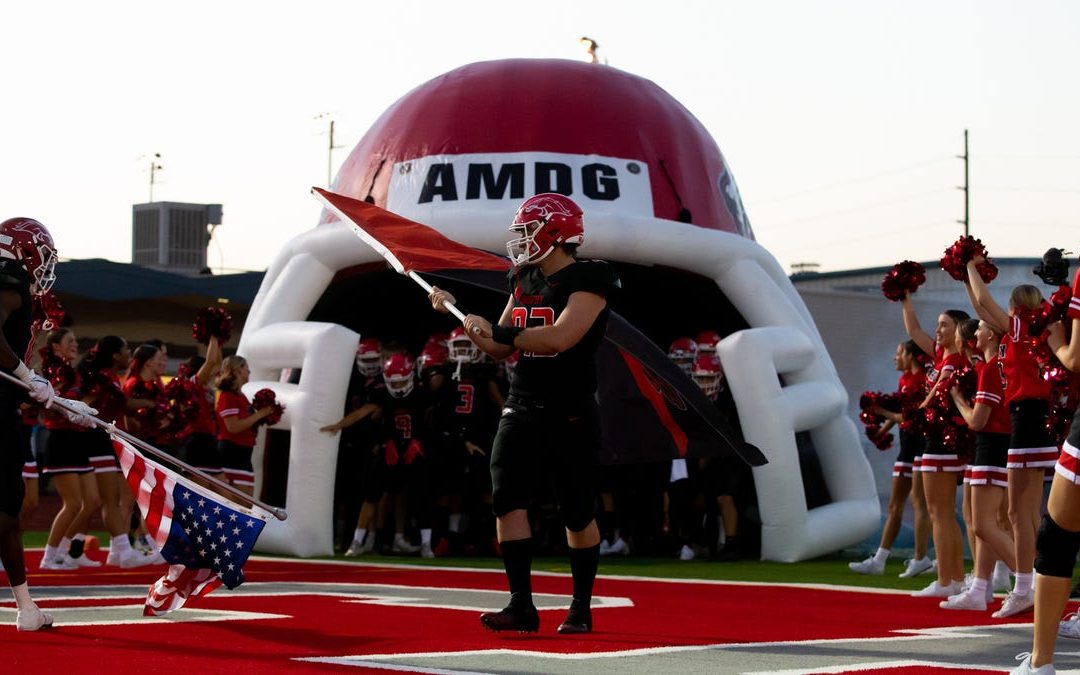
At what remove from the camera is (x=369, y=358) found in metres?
12.3

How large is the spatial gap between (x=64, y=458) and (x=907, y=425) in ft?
16.7

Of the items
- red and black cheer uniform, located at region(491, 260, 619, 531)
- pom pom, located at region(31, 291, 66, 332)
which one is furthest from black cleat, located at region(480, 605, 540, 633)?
pom pom, located at region(31, 291, 66, 332)

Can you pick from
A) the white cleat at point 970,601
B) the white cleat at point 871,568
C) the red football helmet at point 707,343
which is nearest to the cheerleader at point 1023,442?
the white cleat at point 970,601

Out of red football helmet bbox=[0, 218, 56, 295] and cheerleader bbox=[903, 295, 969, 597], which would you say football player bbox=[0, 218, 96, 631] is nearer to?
red football helmet bbox=[0, 218, 56, 295]

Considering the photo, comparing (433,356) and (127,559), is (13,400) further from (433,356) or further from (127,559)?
(433,356)

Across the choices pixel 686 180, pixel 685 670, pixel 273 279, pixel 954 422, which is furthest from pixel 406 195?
pixel 685 670

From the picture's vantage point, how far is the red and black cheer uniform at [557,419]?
5.75 m

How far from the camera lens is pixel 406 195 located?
12.4 meters

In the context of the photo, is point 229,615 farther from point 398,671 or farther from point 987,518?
point 987,518

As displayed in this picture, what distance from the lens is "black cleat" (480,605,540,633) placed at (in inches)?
217

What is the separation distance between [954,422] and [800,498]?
11.8 ft

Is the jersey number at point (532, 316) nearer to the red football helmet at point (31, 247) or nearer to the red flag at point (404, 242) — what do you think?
the red flag at point (404, 242)

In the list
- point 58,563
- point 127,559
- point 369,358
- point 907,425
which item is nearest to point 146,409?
point 127,559

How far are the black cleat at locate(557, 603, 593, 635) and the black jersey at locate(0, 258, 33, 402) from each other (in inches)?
87.5
